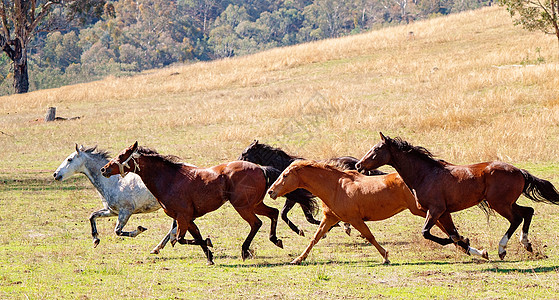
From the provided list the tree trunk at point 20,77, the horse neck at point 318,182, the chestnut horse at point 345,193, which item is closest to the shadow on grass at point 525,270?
the chestnut horse at point 345,193

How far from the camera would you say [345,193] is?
9.92 meters

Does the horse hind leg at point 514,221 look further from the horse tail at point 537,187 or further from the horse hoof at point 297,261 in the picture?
the horse hoof at point 297,261

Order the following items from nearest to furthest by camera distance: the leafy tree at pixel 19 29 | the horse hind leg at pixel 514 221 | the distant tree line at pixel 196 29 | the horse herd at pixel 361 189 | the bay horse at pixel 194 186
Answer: the horse hind leg at pixel 514 221
the horse herd at pixel 361 189
the bay horse at pixel 194 186
the leafy tree at pixel 19 29
the distant tree line at pixel 196 29

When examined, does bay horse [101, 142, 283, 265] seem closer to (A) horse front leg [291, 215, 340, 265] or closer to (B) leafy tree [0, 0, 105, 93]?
(A) horse front leg [291, 215, 340, 265]

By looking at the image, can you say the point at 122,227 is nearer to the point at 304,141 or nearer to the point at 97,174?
the point at 97,174

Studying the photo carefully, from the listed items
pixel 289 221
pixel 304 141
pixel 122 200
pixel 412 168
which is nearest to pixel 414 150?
pixel 412 168

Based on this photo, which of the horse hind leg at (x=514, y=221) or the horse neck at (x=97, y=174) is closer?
the horse hind leg at (x=514, y=221)

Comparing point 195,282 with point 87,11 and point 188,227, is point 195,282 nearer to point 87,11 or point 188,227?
point 188,227

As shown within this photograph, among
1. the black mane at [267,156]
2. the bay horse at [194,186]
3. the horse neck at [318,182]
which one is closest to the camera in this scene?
the horse neck at [318,182]

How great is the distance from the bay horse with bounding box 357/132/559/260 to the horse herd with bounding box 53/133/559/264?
0.04 ft

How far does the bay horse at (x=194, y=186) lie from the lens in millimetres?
10320

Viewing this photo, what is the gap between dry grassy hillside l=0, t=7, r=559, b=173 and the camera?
22328 mm

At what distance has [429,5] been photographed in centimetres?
9644

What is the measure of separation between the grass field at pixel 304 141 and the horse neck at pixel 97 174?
97 centimetres
